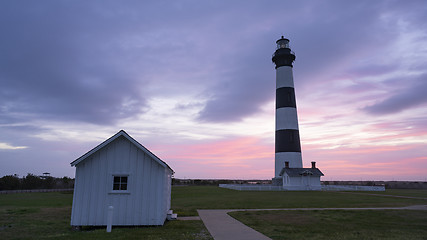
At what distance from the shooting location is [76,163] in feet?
40.4

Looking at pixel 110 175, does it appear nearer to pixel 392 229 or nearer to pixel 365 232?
pixel 365 232

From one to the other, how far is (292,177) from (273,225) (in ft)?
105

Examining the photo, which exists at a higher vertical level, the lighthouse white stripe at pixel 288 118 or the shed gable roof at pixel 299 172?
the lighthouse white stripe at pixel 288 118

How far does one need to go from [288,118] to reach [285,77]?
678 centimetres

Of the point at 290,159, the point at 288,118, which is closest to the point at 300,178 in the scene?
the point at 290,159

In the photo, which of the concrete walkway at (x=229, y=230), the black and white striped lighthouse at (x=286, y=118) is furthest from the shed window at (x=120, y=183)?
the black and white striped lighthouse at (x=286, y=118)

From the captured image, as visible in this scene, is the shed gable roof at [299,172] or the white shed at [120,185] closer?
the white shed at [120,185]

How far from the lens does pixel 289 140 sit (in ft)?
140

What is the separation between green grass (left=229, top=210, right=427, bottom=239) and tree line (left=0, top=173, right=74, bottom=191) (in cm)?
4544

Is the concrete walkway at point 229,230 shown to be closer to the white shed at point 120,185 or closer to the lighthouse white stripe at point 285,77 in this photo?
the white shed at point 120,185

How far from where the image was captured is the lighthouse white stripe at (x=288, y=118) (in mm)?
42906

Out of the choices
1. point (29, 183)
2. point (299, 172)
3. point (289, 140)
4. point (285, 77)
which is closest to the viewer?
point (289, 140)

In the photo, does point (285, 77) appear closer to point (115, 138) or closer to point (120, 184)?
point (115, 138)

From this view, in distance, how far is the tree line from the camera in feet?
144
